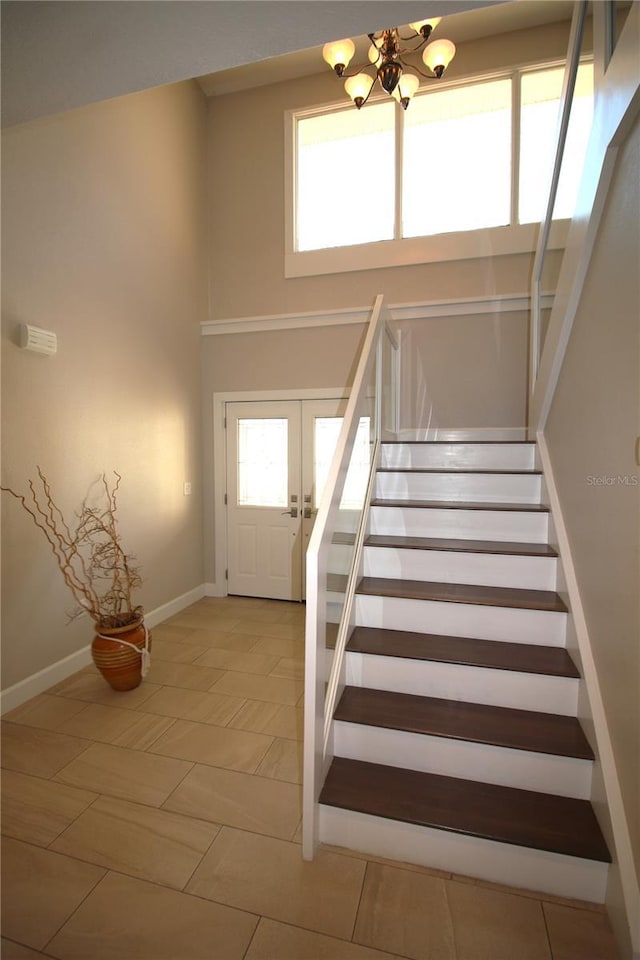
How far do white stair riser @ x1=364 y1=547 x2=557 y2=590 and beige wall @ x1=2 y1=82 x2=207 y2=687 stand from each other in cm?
211

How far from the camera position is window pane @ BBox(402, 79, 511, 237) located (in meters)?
4.18

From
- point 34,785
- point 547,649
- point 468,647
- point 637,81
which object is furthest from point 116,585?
point 637,81

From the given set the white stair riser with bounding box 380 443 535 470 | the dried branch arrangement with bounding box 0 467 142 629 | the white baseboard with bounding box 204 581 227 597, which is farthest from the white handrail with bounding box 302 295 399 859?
the white baseboard with bounding box 204 581 227 597

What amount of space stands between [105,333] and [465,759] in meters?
3.46

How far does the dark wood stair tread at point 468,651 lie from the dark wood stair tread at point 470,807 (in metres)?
0.43

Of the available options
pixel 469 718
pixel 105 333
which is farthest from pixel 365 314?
pixel 469 718

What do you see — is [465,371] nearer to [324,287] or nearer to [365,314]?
[365,314]

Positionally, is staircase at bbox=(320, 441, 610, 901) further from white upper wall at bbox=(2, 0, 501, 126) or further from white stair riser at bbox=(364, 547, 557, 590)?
Answer: white upper wall at bbox=(2, 0, 501, 126)

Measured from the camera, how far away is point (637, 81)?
4.61 ft

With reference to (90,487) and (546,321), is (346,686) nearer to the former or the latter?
(90,487)

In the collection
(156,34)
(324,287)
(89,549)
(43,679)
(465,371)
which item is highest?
(324,287)

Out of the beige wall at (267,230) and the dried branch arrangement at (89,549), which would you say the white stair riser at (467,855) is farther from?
the beige wall at (267,230)

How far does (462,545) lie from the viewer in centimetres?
244

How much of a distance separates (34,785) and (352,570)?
1.73m
